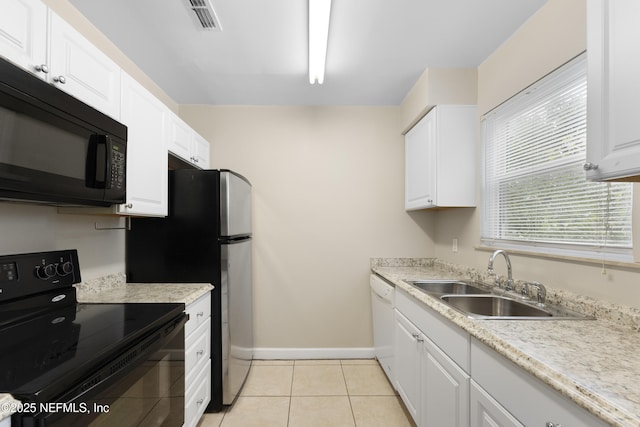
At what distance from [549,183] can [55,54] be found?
247cm

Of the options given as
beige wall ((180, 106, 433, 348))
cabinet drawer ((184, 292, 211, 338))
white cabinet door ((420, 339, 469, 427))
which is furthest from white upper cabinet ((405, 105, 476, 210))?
cabinet drawer ((184, 292, 211, 338))

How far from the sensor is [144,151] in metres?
1.79

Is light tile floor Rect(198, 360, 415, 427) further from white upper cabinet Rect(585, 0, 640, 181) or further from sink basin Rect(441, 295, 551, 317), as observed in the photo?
white upper cabinet Rect(585, 0, 640, 181)

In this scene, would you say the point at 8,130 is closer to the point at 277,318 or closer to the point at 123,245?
the point at 123,245

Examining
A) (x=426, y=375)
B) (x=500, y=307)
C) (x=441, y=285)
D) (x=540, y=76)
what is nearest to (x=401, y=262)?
(x=441, y=285)

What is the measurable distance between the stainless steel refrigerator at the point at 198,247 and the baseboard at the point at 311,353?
844mm

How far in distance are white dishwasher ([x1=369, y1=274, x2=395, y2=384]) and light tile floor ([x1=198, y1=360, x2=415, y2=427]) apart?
0.61ft

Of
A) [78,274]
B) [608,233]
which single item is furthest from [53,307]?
[608,233]

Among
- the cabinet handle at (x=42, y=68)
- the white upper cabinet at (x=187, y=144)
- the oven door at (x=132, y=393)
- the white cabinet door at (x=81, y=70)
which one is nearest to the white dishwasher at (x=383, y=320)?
the oven door at (x=132, y=393)

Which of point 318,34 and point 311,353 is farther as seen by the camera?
point 311,353

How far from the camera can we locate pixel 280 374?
8.95 feet

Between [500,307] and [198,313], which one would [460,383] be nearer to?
[500,307]

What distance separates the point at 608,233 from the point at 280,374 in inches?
101

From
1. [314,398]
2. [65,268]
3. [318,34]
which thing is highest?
[318,34]
